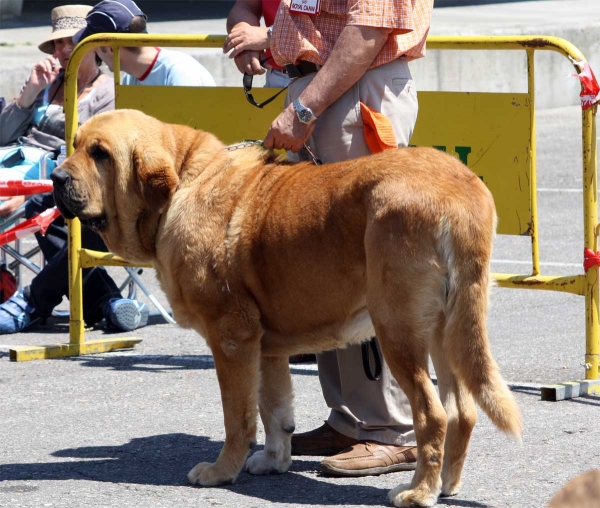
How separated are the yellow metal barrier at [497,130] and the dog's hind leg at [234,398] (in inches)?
70.5

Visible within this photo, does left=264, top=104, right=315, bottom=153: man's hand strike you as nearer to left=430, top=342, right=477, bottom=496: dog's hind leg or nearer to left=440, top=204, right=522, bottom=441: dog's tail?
left=440, top=204, right=522, bottom=441: dog's tail

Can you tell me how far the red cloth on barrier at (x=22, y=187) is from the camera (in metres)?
6.80

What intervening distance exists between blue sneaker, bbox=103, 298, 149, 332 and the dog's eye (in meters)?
2.79

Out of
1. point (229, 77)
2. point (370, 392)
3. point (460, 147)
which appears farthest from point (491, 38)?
point (229, 77)

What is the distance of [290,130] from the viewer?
4172 millimetres

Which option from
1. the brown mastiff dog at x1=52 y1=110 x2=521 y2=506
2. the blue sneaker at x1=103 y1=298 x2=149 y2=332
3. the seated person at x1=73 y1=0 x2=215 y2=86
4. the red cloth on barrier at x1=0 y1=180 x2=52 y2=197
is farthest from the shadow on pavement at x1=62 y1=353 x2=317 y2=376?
the seated person at x1=73 y1=0 x2=215 y2=86

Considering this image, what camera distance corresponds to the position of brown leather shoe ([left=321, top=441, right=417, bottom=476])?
4.12 meters

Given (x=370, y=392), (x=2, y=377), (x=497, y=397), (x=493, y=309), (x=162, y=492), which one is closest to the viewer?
(x=497, y=397)

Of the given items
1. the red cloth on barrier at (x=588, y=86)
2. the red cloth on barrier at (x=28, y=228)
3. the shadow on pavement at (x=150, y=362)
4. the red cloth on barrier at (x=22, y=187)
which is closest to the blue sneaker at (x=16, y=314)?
the red cloth on barrier at (x=28, y=228)

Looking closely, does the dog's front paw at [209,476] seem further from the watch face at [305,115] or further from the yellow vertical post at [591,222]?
the yellow vertical post at [591,222]

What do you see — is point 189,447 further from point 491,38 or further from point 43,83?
point 43,83

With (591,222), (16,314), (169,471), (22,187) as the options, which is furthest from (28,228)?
(591,222)

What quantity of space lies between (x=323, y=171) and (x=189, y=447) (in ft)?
4.68

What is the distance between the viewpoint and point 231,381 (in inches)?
158
